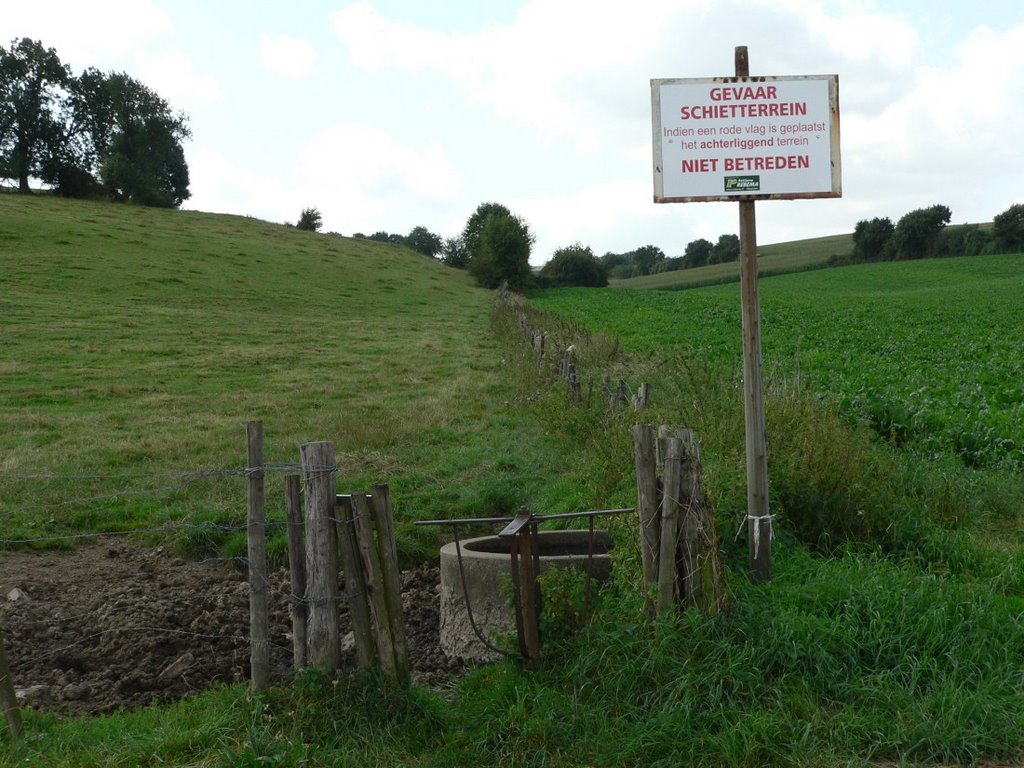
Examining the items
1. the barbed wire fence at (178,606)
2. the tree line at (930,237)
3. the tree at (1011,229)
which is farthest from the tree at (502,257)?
the barbed wire fence at (178,606)

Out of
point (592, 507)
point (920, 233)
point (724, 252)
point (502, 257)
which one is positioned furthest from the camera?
point (724, 252)

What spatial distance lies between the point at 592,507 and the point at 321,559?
10.1ft

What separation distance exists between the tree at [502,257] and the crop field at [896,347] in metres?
3.61

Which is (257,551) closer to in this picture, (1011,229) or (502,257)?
(502,257)

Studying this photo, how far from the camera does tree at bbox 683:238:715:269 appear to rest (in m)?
113

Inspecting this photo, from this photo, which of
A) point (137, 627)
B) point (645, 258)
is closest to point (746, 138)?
point (137, 627)

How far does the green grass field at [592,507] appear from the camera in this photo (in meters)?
4.62

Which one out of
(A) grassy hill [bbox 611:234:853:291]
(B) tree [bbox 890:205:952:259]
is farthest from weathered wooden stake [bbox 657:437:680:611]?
(B) tree [bbox 890:205:952:259]

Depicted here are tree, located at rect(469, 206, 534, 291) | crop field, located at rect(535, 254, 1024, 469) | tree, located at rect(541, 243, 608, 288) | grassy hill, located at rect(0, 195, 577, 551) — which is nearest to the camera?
grassy hill, located at rect(0, 195, 577, 551)

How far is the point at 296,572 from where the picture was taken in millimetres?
5227

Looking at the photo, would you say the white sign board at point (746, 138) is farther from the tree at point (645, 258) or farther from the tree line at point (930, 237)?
the tree at point (645, 258)

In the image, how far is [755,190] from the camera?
18.9 ft

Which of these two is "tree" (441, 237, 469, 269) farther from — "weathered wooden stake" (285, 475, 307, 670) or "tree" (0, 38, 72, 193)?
"weathered wooden stake" (285, 475, 307, 670)

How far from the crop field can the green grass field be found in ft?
0.54
